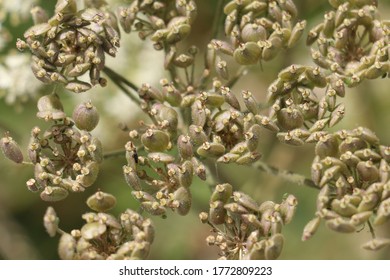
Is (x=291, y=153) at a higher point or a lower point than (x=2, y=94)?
lower

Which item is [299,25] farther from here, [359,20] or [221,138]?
[221,138]

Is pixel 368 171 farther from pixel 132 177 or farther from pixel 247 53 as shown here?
pixel 132 177

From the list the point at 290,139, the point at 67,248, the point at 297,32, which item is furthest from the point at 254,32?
the point at 67,248

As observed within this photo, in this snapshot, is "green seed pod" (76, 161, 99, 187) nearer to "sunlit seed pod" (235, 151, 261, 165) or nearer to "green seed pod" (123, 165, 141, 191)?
"green seed pod" (123, 165, 141, 191)

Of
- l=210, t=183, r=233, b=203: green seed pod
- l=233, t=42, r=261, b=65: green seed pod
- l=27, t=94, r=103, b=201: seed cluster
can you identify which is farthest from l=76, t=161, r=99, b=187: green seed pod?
l=233, t=42, r=261, b=65: green seed pod

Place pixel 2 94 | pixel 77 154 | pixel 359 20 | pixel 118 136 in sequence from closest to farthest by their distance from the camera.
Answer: pixel 77 154 → pixel 359 20 → pixel 2 94 → pixel 118 136

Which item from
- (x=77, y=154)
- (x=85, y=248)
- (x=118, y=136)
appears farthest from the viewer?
(x=118, y=136)

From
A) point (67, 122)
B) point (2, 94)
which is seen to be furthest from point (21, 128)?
point (67, 122)
